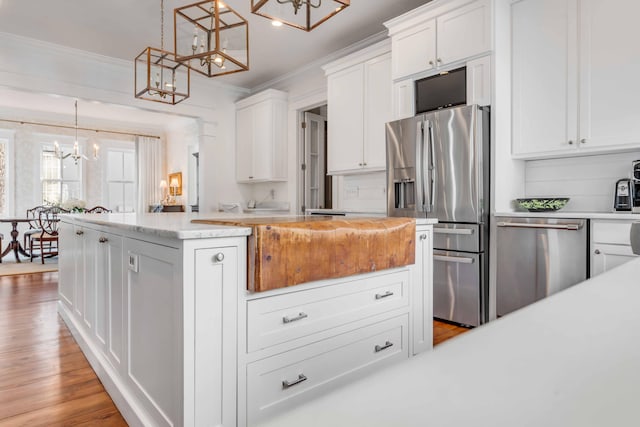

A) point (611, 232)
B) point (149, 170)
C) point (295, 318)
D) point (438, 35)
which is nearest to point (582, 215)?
point (611, 232)

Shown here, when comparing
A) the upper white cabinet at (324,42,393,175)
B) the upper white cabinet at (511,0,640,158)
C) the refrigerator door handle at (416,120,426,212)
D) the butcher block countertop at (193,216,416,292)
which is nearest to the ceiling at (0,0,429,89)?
the upper white cabinet at (324,42,393,175)

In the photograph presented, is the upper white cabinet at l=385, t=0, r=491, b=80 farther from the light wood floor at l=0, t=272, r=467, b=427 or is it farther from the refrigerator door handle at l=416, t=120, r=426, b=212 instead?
the light wood floor at l=0, t=272, r=467, b=427

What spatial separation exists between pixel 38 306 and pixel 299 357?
334 centimetres

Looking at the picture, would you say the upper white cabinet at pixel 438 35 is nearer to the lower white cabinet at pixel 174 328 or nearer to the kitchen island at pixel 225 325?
the kitchen island at pixel 225 325

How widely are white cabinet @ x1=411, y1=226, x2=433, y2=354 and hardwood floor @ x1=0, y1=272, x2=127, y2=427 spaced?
4.94ft

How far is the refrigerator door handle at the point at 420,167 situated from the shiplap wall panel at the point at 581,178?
91cm

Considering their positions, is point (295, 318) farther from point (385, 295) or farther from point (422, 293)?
point (422, 293)

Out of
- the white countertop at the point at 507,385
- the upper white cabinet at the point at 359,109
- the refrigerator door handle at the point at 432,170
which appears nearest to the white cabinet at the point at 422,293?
the refrigerator door handle at the point at 432,170

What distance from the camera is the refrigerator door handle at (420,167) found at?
329cm

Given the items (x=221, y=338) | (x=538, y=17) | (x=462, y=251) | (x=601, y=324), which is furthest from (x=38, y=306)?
(x=538, y=17)

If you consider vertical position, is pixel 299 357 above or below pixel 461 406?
below

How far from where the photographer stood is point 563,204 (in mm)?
2881

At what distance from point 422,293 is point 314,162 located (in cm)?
392

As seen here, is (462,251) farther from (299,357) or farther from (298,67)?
(298,67)
